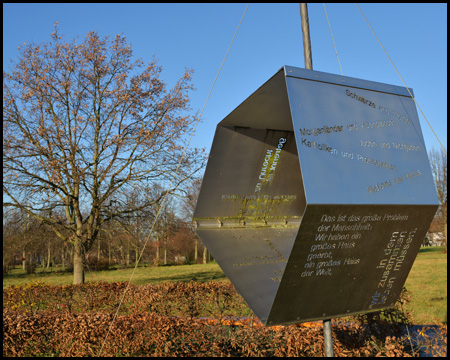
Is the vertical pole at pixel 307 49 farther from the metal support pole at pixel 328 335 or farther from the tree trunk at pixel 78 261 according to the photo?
the tree trunk at pixel 78 261

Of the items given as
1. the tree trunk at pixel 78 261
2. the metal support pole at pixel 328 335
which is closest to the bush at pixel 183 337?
the metal support pole at pixel 328 335

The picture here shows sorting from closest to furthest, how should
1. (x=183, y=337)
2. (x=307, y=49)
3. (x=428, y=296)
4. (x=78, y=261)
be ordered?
(x=307, y=49) → (x=183, y=337) → (x=428, y=296) → (x=78, y=261)

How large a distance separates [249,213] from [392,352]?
74.7 inches

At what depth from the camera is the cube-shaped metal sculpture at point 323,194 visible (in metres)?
2.61

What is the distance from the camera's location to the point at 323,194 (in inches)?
97.3

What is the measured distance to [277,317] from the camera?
2.86 metres

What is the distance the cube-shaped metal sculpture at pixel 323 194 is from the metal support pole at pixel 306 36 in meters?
0.56

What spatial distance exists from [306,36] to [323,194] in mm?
1832

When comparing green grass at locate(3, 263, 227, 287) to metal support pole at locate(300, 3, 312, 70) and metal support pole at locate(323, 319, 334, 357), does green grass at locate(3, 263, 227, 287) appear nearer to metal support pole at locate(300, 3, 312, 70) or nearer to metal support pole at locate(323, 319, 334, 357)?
metal support pole at locate(323, 319, 334, 357)

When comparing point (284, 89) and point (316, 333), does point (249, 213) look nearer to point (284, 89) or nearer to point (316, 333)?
point (284, 89)

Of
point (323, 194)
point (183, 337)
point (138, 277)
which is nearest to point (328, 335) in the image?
point (323, 194)

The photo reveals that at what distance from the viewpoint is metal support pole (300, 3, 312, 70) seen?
357 cm

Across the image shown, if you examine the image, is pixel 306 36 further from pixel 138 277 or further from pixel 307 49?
pixel 138 277

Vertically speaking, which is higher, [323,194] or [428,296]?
[323,194]
